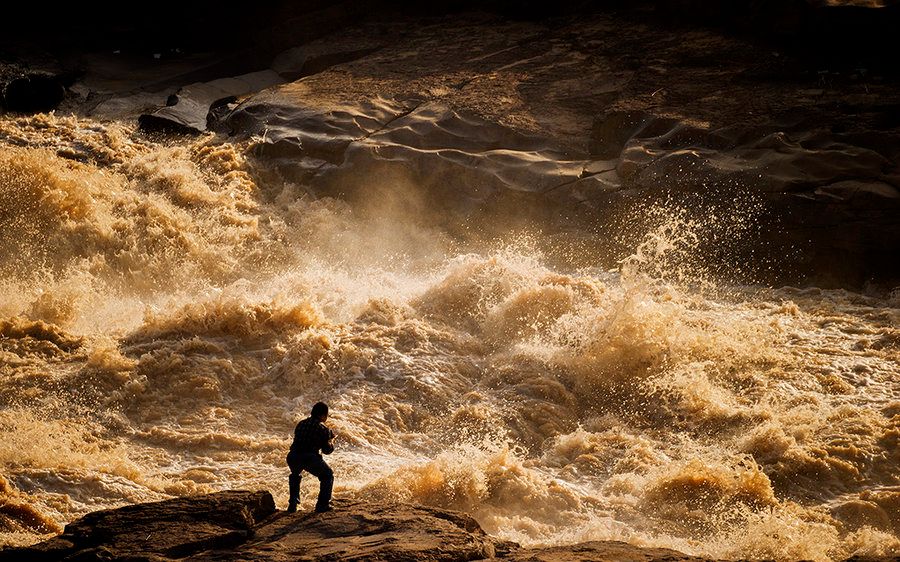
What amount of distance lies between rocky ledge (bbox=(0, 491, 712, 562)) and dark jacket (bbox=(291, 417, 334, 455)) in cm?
39

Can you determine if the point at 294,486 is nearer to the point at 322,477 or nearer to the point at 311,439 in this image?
the point at 322,477

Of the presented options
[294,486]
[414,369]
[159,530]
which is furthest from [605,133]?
[159,530]

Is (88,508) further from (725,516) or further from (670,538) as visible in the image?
(725,516)

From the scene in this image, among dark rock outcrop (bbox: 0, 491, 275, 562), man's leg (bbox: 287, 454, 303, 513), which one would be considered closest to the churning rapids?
dark rock outcrop (bbox: 0, 491, 275, 562)

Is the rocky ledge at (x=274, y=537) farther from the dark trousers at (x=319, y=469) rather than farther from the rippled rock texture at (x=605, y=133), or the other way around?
the rippled rock texture at (x=605, y=133)

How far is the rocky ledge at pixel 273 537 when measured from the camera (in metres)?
5.39

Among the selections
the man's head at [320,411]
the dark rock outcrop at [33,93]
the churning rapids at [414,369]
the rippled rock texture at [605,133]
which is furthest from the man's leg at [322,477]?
the dark rock outcrop at [33,93]

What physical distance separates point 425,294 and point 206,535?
6.73 metres

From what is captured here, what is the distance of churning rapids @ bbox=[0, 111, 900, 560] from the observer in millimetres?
8008

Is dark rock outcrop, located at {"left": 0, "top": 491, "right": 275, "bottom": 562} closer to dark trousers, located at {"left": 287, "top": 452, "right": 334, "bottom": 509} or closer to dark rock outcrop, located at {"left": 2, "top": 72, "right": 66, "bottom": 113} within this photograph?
dark trousers, located at {"left": 287, "top": 452, "right": 334, "bottom": 509}

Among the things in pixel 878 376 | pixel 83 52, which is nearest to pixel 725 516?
pixel 878 376

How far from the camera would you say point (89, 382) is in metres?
9.36

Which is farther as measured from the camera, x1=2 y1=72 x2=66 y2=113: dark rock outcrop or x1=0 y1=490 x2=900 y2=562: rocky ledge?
x1=2 y1=72 x2=66 y2=113: dark rock outcrop

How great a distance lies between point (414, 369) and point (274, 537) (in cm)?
490
